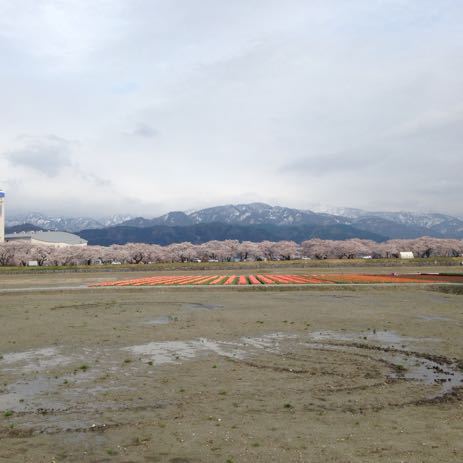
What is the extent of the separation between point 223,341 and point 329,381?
779 centimetres

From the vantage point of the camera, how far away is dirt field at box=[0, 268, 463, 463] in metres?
9.66

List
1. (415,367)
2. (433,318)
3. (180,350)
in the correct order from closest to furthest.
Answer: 1. (415,367)
2. (180,350)
3. (433,318)

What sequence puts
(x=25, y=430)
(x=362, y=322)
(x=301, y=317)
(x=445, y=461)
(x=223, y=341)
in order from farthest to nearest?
(x=301, y=317) → (x=362, y=322) → (x=223, y=341) → (x=25, y=430) → (x=445, y=461)

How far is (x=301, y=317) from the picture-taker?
29219mm

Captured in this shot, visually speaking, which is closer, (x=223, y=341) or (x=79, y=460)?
(x=79, y=460)

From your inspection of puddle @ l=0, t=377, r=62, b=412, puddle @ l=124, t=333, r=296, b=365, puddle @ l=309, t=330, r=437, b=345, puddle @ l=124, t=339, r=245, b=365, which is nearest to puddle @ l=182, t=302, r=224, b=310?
puddle @ l=309, t=330, r=437, b=345

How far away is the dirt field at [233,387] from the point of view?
31.7 feet

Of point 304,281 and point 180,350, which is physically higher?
point 304,281

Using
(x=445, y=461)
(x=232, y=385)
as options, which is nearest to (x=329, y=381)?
(x=232, y=385)

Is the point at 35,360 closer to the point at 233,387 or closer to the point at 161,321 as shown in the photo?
the point at 233,387

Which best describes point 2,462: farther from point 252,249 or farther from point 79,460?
point 252,249

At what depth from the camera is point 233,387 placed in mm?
14164

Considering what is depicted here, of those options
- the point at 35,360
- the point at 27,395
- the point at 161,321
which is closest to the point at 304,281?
the point at 161,321

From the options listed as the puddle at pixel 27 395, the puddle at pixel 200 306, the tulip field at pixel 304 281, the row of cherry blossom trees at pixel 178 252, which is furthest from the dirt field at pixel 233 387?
the row of cherry blossom trees at pixel 178 252
